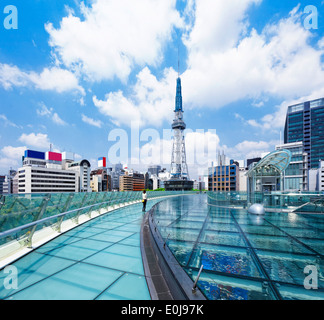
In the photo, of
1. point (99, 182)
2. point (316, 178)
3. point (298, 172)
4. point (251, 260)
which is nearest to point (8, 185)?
point (99, 182)

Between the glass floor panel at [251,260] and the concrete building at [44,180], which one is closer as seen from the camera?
the glass floor panel at [251,260]

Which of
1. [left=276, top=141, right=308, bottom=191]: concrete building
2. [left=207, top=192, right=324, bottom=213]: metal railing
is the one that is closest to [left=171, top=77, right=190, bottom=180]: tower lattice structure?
[left=276, top=141, right=308, bottom=191]: concrete building

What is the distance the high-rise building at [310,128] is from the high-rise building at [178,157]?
186ft

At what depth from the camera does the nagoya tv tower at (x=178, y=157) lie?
7475 cm

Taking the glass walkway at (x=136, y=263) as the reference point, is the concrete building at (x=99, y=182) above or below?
below

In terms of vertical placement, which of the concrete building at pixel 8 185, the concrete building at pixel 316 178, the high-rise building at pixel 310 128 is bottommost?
the concrete building at pixel 8 185

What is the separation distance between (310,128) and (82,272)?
10537 centimetres

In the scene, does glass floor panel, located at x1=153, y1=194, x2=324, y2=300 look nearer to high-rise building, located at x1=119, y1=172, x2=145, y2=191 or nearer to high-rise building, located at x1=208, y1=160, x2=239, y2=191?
high-rise building, located at x1=208, y1=160, x2=239, y2=191

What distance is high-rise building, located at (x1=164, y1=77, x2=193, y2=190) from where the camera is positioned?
7479cm

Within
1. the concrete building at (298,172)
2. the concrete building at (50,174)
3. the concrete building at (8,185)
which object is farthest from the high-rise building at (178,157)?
the concrete building at (8,185)

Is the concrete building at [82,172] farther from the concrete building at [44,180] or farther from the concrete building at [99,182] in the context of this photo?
the concrete building at [99,182]
